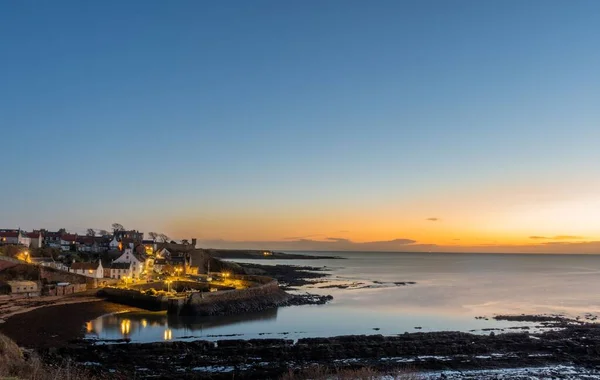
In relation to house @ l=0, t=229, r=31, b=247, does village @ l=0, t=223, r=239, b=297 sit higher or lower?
lower

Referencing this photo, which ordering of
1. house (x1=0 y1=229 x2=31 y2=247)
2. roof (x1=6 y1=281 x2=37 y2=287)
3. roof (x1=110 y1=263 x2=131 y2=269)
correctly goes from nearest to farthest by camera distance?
roof (x1=6 y1=281 x2=37 y2=287) → roof (x1=110 y1=263 x2=131 y2=269) → house (x1=0 y1=229 x2=31 y2=247)

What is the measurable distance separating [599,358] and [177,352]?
22836 mm

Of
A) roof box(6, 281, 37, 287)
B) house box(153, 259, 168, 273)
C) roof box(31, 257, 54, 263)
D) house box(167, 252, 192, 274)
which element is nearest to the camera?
roof box(6, 281, 37, 287)

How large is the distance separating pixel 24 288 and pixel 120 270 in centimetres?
1629

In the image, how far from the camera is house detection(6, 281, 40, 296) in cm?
4762

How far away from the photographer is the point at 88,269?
6122 cm

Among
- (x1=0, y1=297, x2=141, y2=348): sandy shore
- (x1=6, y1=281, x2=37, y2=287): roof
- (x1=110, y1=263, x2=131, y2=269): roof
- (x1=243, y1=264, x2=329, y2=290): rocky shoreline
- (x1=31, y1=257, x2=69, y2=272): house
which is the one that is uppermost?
(x1=31, y1=257, x2=69, y2=272): house

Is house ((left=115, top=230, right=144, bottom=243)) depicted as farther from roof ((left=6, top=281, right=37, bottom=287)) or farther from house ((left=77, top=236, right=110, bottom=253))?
roof ((left=6, top=281, right=37, bottom=287))

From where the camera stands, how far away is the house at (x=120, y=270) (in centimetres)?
6381

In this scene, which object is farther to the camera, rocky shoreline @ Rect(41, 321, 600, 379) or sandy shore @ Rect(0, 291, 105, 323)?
sandy shore @ Rect(0, 291, 105, 323)

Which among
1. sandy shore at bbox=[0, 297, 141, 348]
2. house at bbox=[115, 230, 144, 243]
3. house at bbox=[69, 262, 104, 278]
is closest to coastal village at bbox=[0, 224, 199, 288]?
house at bbox=[69, 262, 104, 278]

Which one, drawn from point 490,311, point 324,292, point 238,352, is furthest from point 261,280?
point 238,352

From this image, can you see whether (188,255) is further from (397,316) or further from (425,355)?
(425,355)

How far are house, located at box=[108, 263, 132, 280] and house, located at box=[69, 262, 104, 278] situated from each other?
5.77 feet
